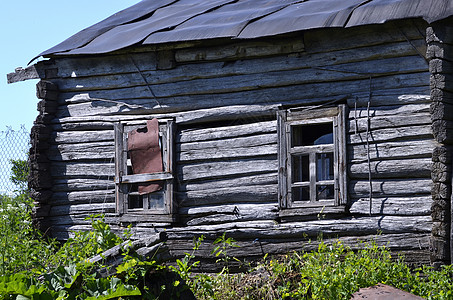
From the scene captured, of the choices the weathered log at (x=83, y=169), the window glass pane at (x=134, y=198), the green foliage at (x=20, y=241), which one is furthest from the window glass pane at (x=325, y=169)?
the green foliage at (x=20, y=241)

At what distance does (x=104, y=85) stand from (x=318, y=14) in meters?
3.69

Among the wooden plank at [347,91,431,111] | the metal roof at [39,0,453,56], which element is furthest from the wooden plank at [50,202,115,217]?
the wooden plank at [347,91,431,111]

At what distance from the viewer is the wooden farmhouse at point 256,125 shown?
844 centimetres

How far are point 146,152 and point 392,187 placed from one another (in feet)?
12.1

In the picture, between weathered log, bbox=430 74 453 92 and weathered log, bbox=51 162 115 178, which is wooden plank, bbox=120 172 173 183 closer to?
weathered log, bbox=51 162 115 178

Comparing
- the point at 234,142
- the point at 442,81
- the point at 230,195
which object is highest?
the point at 442,81

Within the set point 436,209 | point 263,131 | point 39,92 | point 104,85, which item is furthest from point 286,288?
point 39,92

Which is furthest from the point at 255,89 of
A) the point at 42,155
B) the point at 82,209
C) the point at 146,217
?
the point at 42,155

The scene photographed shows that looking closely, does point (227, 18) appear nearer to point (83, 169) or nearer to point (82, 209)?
point (83, 169)

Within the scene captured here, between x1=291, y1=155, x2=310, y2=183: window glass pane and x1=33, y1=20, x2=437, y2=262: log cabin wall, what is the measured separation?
11.7 inches

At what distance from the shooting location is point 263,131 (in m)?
9.59

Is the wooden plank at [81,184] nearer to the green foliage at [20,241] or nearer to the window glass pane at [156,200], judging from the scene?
the green foliage at [20,241]

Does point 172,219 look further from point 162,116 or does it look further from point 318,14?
point 318,14

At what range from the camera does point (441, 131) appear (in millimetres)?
7965
